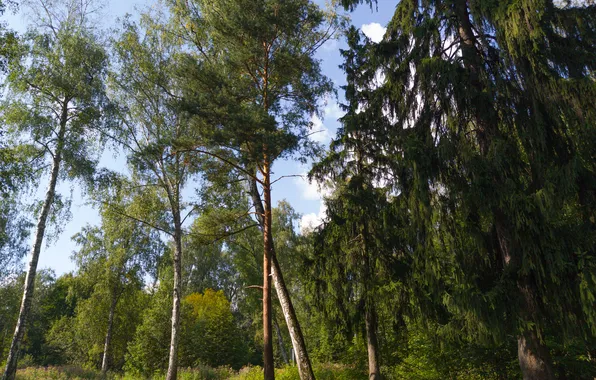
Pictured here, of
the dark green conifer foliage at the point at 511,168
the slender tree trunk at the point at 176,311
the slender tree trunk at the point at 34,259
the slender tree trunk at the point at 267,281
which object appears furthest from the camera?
the slender tree trunk at the point at 176,311

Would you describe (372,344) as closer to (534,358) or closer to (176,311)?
(534,358)

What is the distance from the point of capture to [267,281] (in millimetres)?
9492

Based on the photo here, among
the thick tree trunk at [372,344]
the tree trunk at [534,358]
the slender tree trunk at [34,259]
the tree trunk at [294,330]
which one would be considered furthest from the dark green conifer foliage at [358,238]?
the slender tree trunk at [34,259]

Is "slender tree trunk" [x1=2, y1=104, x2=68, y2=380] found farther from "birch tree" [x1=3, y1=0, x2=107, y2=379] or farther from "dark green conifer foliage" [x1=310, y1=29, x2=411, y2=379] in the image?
"dark green conifer foliage" [x1=310, y1=29, x2=411, y2=379]

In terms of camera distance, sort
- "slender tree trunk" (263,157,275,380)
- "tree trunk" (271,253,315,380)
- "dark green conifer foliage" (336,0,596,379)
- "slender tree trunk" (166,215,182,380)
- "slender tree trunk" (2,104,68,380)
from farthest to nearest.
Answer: "slender tree trunk" (166,215,182,380)
"slender tree trunk" (2,104,68,380)
"slender tree trunk" (263,157,275,380)
"tree trunk" (271,253,315,380)
"dark green conifer foliage" (336,0,596,379)

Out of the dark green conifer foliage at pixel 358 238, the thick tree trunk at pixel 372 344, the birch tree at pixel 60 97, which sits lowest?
the thick tree trunk at pixel 372 344

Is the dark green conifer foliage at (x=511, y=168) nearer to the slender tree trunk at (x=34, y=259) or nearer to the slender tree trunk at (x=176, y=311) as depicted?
the slender tree trunk at (x=176, y=311)

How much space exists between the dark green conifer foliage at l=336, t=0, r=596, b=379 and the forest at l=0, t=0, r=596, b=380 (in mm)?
29

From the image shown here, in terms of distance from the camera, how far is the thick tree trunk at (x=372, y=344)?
9033mm

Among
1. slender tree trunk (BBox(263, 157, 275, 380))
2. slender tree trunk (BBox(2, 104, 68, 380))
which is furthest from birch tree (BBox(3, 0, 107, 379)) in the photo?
slender tree trunk (BBox(263, 157, 275, 380))

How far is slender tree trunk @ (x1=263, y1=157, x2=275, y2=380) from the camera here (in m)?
8.76

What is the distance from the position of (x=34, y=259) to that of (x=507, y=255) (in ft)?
35.8

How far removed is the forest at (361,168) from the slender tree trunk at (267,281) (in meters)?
0.06

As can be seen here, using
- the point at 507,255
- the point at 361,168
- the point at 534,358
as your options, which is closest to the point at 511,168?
the point at 507,255
